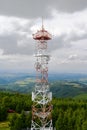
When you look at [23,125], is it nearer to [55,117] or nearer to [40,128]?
[55,117]

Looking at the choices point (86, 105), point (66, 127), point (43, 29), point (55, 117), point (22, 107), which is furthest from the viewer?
point (86, 105)

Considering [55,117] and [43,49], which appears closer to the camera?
[43,49]

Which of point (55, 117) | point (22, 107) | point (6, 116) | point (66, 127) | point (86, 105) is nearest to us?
point (66, 127)

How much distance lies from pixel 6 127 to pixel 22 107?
95.8 feet

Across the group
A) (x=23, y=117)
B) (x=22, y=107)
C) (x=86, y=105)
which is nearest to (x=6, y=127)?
(x=23, y=117)

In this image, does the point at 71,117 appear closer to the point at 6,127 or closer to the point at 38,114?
the point at 6,127

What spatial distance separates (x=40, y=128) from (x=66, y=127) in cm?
2411

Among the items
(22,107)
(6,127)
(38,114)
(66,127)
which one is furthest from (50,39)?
(22,107)

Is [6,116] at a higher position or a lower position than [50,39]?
lower

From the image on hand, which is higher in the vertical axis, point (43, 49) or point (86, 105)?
point (43, 49)

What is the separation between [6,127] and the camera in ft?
274

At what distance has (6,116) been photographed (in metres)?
97.9

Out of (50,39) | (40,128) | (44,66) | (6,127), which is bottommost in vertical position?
(6,127)

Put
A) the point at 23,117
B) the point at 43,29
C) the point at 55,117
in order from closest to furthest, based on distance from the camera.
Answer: the point at 43,29, the point at 23,117, the point at 55,117
